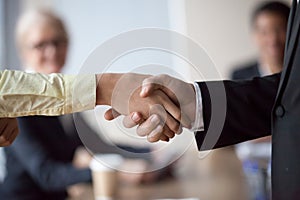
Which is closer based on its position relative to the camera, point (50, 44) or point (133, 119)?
point (133, 119)

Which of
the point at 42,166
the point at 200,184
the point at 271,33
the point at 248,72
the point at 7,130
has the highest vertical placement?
the point at 7,130

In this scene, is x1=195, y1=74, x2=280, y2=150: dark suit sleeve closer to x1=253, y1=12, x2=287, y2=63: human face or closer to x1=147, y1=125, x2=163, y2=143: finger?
x1=147, y1=125, x2=163, y2=143: finger

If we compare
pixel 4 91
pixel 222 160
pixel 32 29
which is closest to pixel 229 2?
pixel 222 160

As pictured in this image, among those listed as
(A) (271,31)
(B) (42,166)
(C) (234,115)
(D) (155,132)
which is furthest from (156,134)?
(A) (271,31)

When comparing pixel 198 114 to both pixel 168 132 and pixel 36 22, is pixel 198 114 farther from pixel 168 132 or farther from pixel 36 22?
pixel 36 22

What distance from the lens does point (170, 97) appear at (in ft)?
3.62

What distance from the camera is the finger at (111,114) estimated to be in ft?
3.47

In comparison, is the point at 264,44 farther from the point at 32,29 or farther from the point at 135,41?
the point at 135,41

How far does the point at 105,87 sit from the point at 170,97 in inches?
6.9

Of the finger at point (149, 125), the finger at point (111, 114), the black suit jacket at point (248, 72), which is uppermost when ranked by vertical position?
the finger at point (111, 114)

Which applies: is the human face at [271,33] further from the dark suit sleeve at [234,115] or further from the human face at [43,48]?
the dark suit sleeve at [234,115]

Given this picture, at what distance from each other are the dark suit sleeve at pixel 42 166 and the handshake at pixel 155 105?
59 centimetres

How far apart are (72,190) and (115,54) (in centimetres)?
81

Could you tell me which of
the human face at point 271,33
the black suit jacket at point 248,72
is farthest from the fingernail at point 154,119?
the black suit jacket at point 248,72
